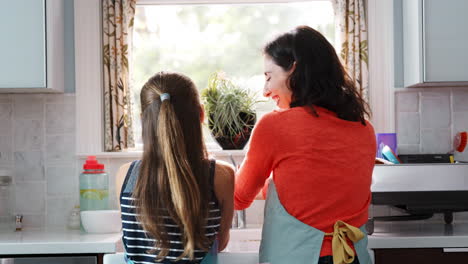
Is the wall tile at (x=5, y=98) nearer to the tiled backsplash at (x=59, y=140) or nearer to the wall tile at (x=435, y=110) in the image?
the tiled backsplash at (x=59, y=140)

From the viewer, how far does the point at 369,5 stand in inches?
112

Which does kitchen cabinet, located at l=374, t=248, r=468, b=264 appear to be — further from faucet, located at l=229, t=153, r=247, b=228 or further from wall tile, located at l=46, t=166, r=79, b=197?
wall tile, located at l=46, t=166, r=79, b=197

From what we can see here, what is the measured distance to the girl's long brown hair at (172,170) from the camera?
155cm

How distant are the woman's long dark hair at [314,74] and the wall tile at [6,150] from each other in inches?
62.8

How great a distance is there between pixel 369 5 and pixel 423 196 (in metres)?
1.01

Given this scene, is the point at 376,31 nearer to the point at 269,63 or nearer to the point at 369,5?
the point at 369,5

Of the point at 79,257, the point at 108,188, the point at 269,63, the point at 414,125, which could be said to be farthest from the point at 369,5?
the point at 79,257

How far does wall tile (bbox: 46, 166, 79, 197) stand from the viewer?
2805mm

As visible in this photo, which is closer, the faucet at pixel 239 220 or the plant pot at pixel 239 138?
the faucet at pixel 239 220

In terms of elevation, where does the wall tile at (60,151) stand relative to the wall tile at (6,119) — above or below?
below

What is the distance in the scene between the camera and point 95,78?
2.80 m

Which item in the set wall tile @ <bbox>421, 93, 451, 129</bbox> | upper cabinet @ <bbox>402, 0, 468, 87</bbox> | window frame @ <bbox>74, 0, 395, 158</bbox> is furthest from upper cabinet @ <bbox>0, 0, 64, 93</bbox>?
wall tile @ <bbox>421, 93, 451, 129</bbox>

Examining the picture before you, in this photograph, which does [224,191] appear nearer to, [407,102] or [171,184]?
[171,184]

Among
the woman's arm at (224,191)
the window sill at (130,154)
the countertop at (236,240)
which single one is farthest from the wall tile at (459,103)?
the woman's arm at (224,191)
